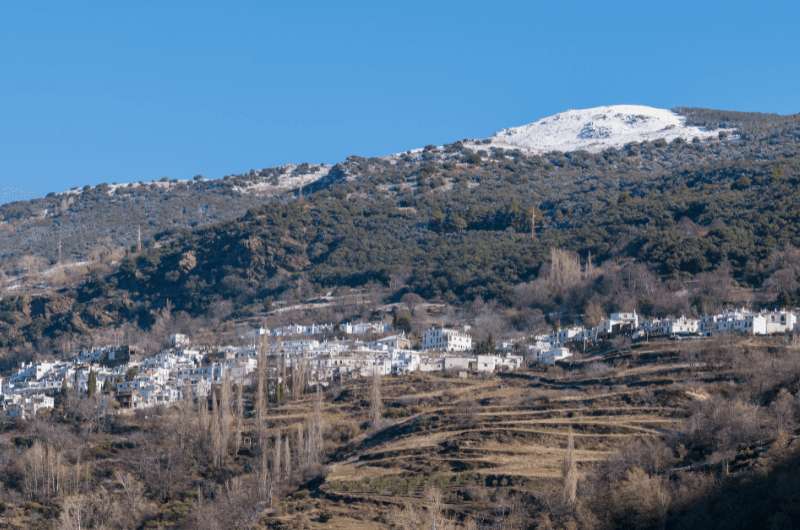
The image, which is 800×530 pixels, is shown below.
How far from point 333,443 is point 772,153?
7408cm

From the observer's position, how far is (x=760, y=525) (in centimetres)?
4409

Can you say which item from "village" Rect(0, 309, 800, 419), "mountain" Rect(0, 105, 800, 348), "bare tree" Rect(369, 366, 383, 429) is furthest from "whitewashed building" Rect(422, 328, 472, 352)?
"bare tree" Rect(369, 366, 383, 429)

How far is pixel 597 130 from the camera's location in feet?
527

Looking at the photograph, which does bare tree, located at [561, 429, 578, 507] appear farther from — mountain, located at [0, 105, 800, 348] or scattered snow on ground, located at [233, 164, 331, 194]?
scattered snow on ground, located at [233, 164, 331, 194]

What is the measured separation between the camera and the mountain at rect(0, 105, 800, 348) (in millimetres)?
92312

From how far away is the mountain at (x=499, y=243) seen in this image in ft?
303

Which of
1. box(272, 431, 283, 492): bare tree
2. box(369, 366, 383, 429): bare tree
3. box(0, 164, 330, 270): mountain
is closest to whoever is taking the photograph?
box(272, 431, 283, 492): bare tree

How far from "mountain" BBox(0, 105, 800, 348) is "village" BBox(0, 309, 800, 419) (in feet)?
23.0

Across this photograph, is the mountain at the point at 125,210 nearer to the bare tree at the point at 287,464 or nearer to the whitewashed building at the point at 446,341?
the whitewashed building at the point at 446,341

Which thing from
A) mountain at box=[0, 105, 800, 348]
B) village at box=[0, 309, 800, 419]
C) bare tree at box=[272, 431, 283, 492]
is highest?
mountain at box=[0, 105, 800, 348]

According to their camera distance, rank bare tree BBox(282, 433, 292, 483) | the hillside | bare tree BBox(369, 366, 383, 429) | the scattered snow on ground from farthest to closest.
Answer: the scattered snow on ground → bare tree BBox(369, 366, 383, 429) → bare tree BBox(282, 433, 292, 483) → the hillside

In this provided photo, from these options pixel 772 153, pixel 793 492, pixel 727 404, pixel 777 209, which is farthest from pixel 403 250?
pixel 793 492

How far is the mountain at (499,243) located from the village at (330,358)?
276 inches

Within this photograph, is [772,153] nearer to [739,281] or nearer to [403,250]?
[403,250]
